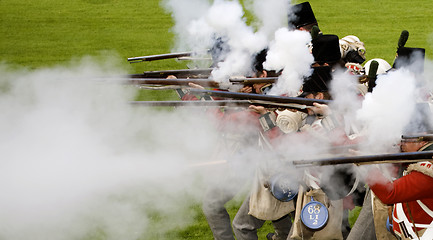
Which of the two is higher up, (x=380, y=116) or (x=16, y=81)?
(x=16, y=81)

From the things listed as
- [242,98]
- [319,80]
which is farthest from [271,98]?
[319,80]

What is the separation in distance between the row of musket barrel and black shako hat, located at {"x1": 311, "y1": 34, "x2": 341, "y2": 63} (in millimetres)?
324

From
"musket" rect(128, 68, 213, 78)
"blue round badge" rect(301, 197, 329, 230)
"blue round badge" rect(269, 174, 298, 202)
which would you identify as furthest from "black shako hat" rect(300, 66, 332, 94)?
"musket" rect(128, 68, 213, 78)

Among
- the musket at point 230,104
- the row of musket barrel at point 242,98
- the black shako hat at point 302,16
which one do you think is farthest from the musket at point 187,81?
the black shako hat at point 302,16

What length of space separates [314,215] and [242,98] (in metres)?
1.10

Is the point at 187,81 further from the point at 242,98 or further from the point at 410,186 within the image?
the point at 410,186

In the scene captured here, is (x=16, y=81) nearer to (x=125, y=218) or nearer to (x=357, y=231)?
(x=125, y=218)

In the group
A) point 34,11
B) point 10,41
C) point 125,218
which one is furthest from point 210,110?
point 34,11

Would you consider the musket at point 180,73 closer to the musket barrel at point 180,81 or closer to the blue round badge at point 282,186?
the musket barrel at point 180,81

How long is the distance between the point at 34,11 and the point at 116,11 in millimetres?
→ 2061

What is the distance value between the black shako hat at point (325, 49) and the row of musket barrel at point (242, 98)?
0.32 metres

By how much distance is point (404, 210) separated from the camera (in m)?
3.46

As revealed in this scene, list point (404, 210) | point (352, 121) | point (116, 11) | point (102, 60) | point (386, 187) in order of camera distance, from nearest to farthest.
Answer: point (386, 187) → point (404, 210) → point (352, 121) → point (102, 60) → point (116, 11)

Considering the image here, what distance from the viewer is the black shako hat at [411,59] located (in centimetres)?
408
